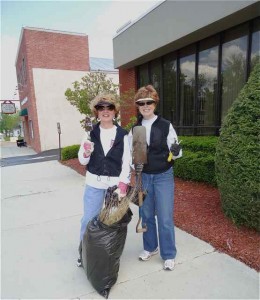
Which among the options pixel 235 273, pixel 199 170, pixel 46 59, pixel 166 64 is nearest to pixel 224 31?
pixel 166 64

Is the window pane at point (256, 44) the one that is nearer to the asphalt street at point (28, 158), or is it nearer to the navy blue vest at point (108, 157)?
the navy blue vest at point (108, 157)

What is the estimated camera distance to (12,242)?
3.49m

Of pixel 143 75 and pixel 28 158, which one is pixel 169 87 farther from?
pixel 28 158

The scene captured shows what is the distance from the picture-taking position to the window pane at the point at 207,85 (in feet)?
21.9

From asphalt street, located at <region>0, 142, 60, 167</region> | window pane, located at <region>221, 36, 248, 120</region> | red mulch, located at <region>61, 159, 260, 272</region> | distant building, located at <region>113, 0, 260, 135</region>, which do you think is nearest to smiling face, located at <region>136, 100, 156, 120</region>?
red mulch, located at <region>61, 159, 260, 272</region>

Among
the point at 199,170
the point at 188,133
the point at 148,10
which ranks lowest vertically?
the point at 199,170

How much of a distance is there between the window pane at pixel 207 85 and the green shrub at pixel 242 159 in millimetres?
3597

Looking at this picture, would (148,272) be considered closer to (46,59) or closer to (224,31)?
(224,31)

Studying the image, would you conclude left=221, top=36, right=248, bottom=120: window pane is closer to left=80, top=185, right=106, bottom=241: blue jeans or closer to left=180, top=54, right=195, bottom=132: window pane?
left=180, top=54, right=195, bottom=132: window pane

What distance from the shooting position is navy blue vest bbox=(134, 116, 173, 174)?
8.39 feet

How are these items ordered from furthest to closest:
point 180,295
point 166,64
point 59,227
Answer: point 166,64 < point 59,227 < point 180,295

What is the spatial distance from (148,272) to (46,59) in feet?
55.3

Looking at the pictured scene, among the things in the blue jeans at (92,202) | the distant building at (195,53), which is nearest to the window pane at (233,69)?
the distant building at (195,53)

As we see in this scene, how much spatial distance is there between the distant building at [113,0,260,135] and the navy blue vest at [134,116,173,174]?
3.74 m
